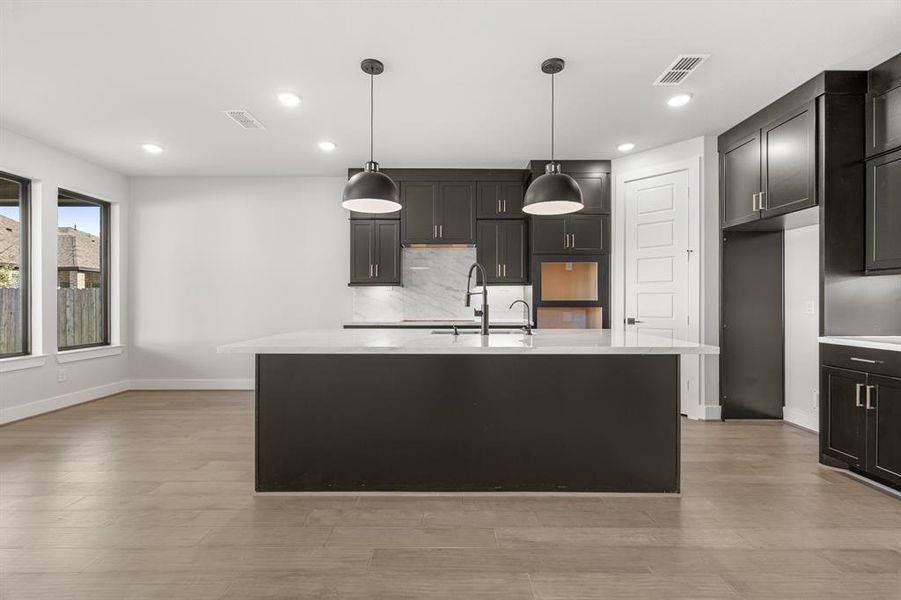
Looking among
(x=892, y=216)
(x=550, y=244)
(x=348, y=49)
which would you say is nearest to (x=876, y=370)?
(x=892, y=216)

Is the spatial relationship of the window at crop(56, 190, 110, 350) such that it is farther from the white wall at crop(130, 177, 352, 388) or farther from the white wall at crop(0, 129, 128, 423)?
the white wall at crop(130, 177, 352, 388)

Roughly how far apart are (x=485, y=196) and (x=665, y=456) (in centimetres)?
358

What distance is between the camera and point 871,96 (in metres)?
3.17

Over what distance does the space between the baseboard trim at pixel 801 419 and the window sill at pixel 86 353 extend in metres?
7.47

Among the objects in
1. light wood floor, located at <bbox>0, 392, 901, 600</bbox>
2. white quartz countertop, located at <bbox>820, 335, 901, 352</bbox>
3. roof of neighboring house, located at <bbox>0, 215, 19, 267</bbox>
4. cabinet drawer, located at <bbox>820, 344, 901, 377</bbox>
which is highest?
roof of neighboring house, located at <bbox>0, 215, 19, 267</bbox>

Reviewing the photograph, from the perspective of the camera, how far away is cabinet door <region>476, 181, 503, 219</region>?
5418 mm

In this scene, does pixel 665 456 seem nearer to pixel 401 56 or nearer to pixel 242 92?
pixel 401 56

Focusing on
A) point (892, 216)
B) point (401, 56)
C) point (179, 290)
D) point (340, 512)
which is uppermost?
point (401, 56)

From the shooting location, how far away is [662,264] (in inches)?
192

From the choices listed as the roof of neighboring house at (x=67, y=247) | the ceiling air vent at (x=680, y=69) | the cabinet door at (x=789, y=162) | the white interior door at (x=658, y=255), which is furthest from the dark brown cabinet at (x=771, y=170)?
the roof of neighboring house at (x=67, y=247)

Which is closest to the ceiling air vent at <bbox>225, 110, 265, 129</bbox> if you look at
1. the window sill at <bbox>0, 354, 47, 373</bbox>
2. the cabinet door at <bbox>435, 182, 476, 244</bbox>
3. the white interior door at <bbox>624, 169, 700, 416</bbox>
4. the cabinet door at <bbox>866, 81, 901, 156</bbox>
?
the cabinet door at <bbox>435, 182, 476, 244</bbox>

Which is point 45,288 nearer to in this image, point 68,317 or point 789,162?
point 68,317

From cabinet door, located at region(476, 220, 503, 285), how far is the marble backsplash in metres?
0.39

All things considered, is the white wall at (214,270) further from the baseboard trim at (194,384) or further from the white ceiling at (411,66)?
the white ceiling at (411,66)
